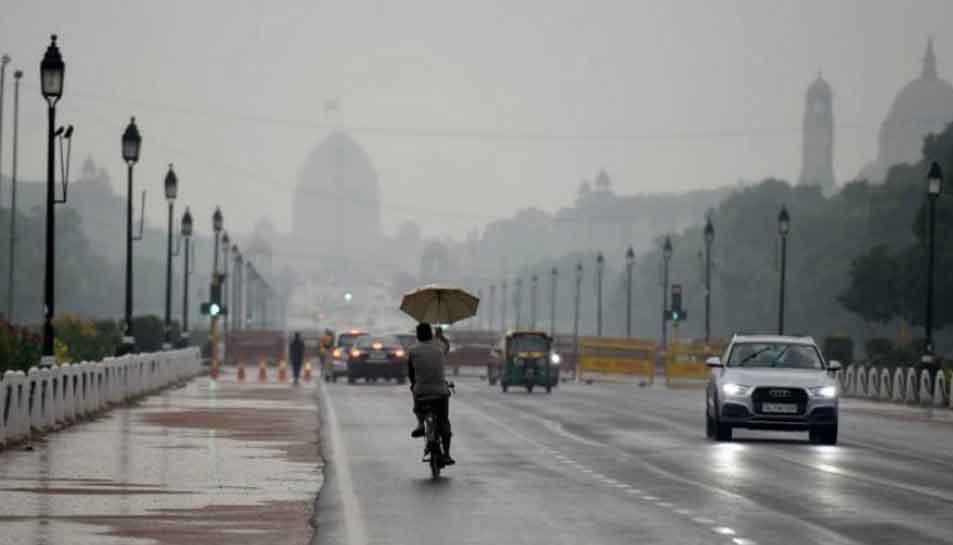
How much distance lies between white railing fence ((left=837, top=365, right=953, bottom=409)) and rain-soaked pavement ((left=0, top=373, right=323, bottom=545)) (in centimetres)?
2209

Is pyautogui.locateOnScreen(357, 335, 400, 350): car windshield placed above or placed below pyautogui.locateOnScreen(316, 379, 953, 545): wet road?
above

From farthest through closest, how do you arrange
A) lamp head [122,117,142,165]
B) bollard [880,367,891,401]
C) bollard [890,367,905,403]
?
bollard [880,367,891,401] → bollard [890,367,905,403] → lamp head [122,117,142,165]

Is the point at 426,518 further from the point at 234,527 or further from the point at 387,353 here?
the point at 387,353

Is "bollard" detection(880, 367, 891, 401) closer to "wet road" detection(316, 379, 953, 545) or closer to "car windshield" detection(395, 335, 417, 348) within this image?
"car windshield" detection(395, 335, 417, 348)

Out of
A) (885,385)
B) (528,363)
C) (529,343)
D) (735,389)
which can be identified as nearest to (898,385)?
(885,385)

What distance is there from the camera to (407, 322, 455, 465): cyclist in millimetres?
27156

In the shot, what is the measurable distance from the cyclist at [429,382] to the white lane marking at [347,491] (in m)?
1.18

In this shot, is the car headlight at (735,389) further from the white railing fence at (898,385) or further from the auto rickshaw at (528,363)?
the auto rickshaw at (528,363)

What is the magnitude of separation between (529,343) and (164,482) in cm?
4417

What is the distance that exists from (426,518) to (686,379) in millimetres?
69993

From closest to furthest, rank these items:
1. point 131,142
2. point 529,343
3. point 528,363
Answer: point 131,142 < point 529,343 < point 528,363

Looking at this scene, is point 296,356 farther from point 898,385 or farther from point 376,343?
point 898,385

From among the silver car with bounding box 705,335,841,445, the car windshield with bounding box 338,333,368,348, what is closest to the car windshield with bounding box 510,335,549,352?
the car windshield with bounding box 338,333,368,348

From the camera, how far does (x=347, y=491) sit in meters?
24.1
